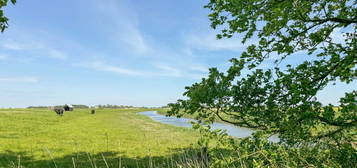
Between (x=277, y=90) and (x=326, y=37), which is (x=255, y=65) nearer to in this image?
(x=277, y=90)

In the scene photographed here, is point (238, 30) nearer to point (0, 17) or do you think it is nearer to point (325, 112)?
point (325, 112)

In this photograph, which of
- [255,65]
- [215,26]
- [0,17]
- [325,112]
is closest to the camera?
[325,112]

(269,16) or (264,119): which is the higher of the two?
(269,16)

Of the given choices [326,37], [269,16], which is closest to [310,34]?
[326,37]

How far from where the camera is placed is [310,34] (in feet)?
18.1

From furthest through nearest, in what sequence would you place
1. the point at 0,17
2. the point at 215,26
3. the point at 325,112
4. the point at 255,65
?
the point at 215,26 < the point at 0,17 < the point at 255,65 < the point at 325,112

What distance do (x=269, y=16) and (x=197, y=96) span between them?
2647 mm

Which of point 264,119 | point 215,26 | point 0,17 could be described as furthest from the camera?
point 215,26

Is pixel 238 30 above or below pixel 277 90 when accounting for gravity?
above

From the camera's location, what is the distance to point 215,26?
6.71m

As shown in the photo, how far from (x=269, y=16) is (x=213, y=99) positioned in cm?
248

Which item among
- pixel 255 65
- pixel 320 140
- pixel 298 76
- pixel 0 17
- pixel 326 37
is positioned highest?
pixel 0 17

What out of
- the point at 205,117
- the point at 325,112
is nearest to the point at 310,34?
the point at 325,112

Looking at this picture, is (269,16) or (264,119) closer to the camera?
(264,119)
